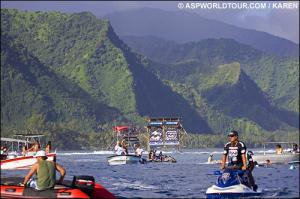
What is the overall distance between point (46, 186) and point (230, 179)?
898 centimetres

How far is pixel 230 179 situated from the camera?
31.5m

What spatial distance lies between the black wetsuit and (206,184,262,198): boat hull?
1.00 meters

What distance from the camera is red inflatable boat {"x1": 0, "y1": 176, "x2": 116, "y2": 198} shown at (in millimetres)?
25969

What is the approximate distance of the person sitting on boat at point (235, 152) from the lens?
3056 cm

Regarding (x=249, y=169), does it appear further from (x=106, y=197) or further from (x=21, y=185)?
(x=21, y=185)

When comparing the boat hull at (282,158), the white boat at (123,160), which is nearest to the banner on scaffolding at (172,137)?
the white boat at (123,160)

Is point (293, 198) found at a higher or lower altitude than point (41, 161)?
lower

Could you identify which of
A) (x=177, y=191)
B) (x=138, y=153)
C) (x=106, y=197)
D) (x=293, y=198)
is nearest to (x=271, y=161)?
(x=138, y=153)

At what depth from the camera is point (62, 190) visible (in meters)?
26.1

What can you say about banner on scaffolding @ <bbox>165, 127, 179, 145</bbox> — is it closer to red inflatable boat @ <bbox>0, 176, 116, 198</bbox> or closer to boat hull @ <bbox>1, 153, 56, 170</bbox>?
boat hull @ <bbox>1, 153, 56, 170</bbox>

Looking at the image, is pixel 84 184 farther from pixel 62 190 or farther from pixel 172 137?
pixel 172 137

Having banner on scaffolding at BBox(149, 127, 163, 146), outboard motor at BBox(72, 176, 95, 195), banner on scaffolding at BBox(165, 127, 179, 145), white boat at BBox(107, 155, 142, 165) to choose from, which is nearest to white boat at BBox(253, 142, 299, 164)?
white boat at BBox(107, 155, 142, 165)

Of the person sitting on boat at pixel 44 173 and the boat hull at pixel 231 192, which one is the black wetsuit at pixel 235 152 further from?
the person sitting on boat at pixel 44 173

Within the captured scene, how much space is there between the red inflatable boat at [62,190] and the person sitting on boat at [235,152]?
18.1 ft
